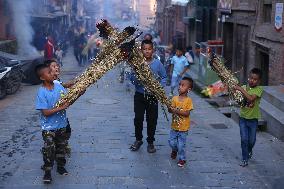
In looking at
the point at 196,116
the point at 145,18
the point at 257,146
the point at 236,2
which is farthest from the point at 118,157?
the point at 145,18

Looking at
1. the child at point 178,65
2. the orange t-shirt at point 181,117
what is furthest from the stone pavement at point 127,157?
the child at point 178,65

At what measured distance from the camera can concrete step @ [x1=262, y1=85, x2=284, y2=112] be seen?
996 centimetres

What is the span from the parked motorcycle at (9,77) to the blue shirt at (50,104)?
764cm

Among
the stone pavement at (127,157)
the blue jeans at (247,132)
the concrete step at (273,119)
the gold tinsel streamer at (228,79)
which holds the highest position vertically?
the gold tinsel streamer at (228,79)

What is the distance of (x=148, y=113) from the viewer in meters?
7.68

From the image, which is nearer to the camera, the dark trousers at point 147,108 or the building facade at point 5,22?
the dark trousers at point 147,108

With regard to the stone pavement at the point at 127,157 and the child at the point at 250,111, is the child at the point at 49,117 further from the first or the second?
the child at the point at 250,111

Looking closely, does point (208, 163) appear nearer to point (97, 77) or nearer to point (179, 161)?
point (179, 161)

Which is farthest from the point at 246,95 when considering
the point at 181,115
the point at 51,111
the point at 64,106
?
the point at 51,111

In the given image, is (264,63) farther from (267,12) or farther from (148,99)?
(148,99)

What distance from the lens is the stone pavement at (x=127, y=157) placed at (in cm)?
648

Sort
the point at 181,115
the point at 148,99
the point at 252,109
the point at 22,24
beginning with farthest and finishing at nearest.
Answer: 1. the point at 22,24
2. the point at 148,99
3. the point at 252,109
4. the point at 181,115

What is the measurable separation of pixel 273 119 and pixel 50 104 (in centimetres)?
525

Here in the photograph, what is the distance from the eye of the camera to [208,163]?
24.3 ft
